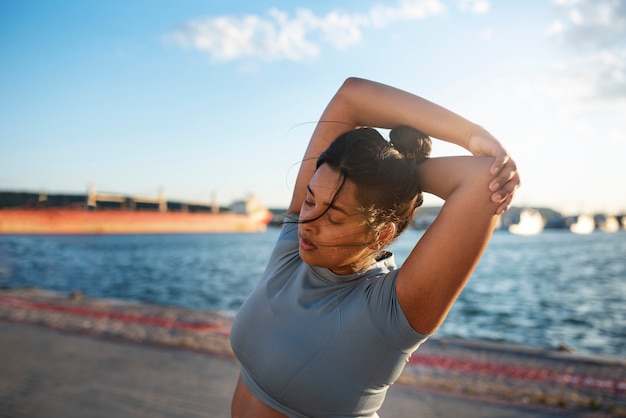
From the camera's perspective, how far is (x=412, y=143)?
3.36 feet

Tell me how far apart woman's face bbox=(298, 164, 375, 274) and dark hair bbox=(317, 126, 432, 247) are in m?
0.02

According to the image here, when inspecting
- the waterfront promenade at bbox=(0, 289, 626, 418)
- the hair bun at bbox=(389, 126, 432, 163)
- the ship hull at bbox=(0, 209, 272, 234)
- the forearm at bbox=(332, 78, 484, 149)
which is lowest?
the ship hull at bbox=(0, 209, 272, 234)

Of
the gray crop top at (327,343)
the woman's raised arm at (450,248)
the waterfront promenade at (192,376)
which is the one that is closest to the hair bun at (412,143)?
the woman's raised arm at (450,248)

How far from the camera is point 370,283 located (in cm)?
100

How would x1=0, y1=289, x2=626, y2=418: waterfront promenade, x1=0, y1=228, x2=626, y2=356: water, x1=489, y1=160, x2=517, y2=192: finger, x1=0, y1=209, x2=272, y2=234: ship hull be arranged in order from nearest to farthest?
x1=489, y1=160, x2=517, y2=192: finger < x1=0, y1=289, x2=626, y2=418: waterfront promenade < x1=0, y1=228, x2=626, y2=356: water < x1=0, y1=209, x2=272, y2=234: ship hull

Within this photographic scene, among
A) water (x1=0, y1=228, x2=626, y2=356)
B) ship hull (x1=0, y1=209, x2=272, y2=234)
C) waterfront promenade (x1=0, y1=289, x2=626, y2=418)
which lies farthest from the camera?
ship hull (x1=0, y1=209, x2=272, y2=234)

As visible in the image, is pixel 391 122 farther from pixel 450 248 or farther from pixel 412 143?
pixel 450 248

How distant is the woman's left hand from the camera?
0.88 m

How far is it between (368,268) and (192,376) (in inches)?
149

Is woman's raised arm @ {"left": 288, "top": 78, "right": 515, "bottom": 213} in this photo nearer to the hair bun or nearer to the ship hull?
the hair bun

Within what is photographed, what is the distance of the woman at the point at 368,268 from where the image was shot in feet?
2.95

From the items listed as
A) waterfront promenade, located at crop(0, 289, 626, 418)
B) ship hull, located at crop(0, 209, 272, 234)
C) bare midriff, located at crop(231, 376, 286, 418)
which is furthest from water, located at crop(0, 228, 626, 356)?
bare midriff, located at crop(231, 376, 286, 418)

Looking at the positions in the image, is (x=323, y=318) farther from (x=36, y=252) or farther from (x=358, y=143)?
(x=36, y=252)

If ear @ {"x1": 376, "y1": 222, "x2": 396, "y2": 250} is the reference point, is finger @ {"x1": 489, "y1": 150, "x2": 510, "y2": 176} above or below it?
above
